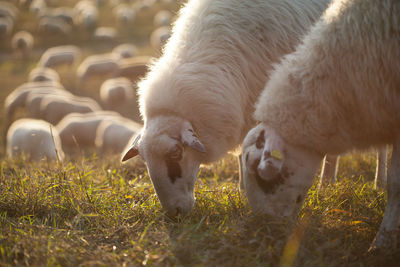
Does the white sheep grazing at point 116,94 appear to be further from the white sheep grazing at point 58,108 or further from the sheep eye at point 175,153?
the sheep eye at point 175,153

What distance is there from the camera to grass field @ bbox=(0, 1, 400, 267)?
6.15ft

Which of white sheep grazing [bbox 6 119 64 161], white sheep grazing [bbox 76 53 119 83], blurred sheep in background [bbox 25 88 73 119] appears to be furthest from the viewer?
white sheep grazing [bbox 76 53 119 83]

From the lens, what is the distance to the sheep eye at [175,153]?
2514 millimetres

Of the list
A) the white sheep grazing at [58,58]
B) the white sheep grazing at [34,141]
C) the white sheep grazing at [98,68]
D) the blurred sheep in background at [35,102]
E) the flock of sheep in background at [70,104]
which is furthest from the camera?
the white sheep grazing at [58,58]

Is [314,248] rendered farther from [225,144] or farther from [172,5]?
[172,5]

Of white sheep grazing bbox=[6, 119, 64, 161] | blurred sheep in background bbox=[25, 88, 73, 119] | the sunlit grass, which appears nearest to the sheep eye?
the sunlit grass

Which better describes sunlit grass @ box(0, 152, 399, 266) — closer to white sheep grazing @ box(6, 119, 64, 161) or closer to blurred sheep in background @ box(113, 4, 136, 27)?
white sheep grazing @ box(6, 119, 64, 161)

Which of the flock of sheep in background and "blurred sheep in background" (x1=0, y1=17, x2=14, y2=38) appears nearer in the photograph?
the flock of sheep in background

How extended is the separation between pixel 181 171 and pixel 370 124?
124 cm

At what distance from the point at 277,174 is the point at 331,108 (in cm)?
47

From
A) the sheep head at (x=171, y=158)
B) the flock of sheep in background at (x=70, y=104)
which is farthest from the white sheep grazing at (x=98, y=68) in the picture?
the sheep head at (x=171, y=158)

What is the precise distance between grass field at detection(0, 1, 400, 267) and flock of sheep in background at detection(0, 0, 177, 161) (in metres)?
0.47

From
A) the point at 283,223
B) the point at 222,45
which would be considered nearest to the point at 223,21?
the point at 222,45

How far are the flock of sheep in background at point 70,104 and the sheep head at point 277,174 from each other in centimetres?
157
